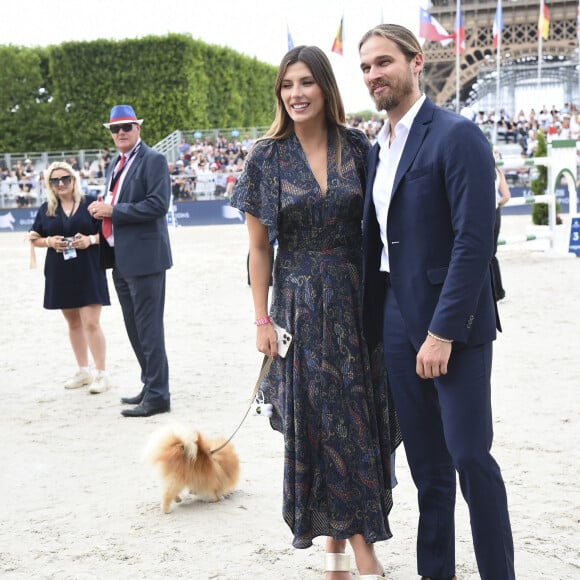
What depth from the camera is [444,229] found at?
2656 mm

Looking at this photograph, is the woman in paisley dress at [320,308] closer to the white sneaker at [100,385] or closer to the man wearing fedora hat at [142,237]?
the man wearing fedora hat at [142,237]

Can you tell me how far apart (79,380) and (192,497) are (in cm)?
273

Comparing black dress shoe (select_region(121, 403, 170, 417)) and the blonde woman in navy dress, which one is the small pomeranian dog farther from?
the blonde woman in navy dress

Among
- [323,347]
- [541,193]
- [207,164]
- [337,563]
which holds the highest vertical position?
[207,164]

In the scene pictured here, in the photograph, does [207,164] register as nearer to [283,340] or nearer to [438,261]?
[283,340]

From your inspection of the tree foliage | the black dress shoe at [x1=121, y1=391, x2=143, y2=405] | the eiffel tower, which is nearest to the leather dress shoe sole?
the black dress shoe at [x1=121, y1=391, x2=143, y2=405]

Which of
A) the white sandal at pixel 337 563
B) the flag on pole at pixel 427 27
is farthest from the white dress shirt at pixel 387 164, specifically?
the flag on pole at pixel 427 27

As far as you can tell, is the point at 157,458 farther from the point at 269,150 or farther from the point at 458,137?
the point at 458,137

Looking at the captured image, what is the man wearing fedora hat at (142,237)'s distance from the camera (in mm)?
5625

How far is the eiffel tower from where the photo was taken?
43.6 m

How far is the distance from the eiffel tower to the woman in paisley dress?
41375mm

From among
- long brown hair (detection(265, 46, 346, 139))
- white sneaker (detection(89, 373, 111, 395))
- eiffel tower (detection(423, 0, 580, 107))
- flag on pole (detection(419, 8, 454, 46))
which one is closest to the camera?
long brown hair (detection(265, 46, 346, 139))

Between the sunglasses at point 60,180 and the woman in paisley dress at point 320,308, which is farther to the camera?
the sunglasses at point 60,180

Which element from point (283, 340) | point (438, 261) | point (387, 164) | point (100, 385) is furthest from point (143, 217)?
point (438, 261)
